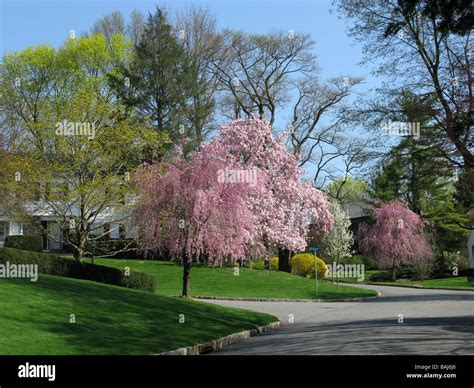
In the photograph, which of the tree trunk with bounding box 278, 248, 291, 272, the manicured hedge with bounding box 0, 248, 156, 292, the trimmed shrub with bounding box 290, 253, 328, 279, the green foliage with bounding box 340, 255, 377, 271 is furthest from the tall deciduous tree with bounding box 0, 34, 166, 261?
the green foliage with bounding box 340, 255, 377, 271

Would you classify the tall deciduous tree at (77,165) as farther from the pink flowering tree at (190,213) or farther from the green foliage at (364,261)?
the green foliage at (364,261)

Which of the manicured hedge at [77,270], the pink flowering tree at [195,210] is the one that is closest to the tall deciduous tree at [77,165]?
the pink flowering tree at [195,210]

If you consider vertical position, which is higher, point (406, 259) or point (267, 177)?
point (267, 177)

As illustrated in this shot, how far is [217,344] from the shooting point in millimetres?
16766

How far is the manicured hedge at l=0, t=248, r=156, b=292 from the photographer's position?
26.0m

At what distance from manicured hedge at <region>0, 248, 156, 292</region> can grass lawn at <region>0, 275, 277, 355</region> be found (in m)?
4.14

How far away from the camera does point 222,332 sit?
1861 cm

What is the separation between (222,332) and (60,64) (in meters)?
44.3

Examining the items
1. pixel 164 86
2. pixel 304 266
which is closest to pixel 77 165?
pixel 164 86

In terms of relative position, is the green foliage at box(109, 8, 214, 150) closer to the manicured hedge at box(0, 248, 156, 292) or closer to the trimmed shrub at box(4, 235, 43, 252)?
the trimmed shrub at box(4, 235, 43, 252)

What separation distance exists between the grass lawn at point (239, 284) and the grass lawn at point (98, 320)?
1266 centimetres

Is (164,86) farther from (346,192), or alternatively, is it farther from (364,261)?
(346,192)
